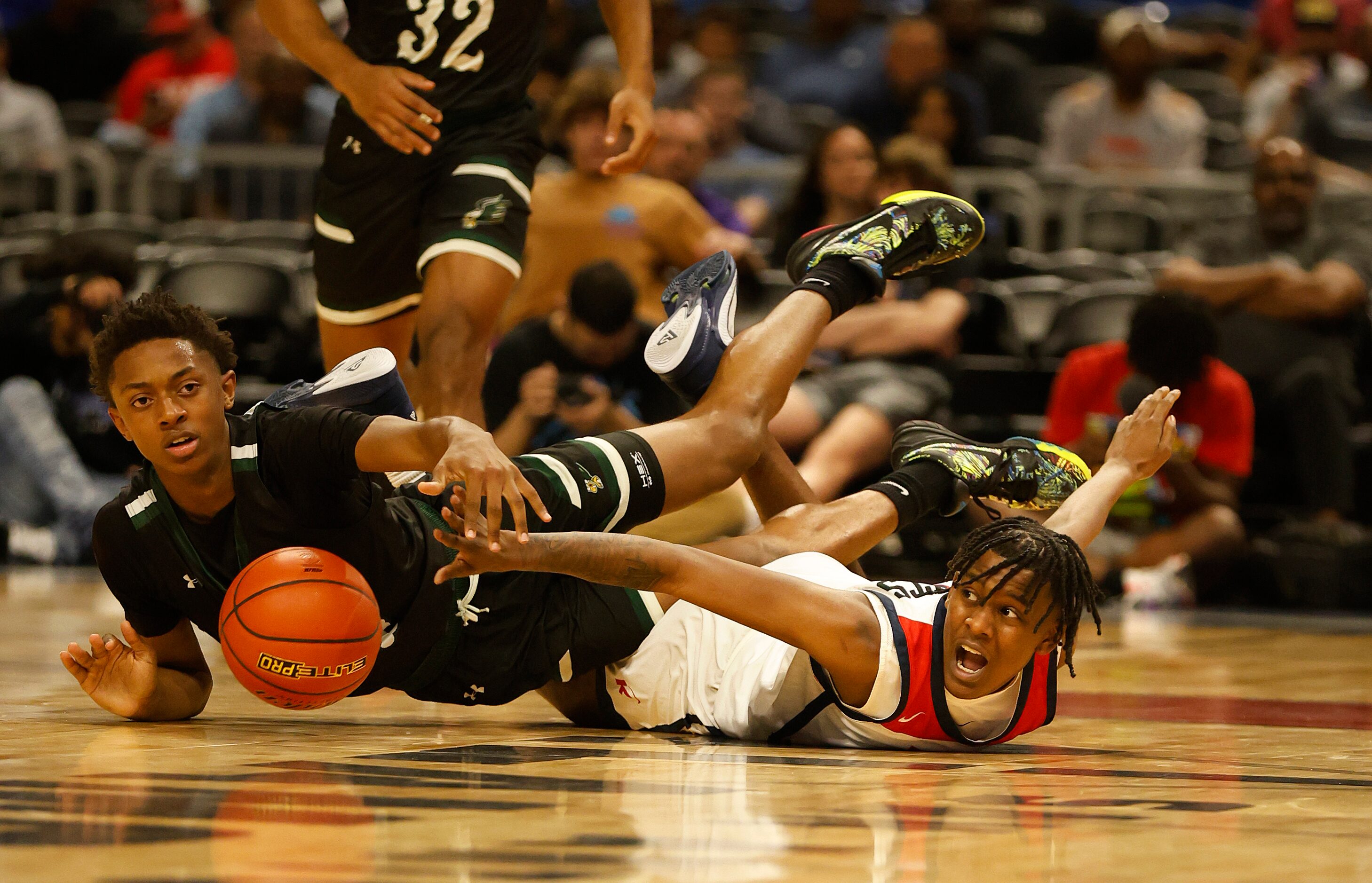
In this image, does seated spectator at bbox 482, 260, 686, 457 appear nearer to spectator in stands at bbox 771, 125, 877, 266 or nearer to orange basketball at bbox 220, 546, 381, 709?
spectator in stands at bbox 771, 125, 877, 266

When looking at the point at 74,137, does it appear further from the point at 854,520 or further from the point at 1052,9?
the point at 854,520

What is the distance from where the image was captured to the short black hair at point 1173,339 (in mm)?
6867

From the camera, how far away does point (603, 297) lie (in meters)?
6.55

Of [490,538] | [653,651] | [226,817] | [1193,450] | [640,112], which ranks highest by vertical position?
[640,112]

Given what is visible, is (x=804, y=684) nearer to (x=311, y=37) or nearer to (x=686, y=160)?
(x=311, y=37)

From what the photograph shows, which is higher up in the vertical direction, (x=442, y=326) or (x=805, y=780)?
(x=442, y=326)

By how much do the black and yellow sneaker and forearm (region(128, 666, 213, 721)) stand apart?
1796 millimetres

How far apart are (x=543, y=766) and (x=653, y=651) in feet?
2.61

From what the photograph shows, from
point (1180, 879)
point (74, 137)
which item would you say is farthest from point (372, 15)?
point (74, 137)

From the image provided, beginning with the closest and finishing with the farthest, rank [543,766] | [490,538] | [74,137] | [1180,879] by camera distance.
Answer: [1180,879]
[490,538]
[543,766]
[74,137]

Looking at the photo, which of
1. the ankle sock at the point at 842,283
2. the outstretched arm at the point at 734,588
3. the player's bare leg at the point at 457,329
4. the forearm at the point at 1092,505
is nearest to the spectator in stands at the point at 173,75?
the player's bare leg at the point at 457,329

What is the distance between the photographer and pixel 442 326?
4.29 metres

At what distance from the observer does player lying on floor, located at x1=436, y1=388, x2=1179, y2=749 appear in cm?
307

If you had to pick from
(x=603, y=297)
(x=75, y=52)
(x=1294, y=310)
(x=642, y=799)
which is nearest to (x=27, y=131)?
(x=75, y=52)
